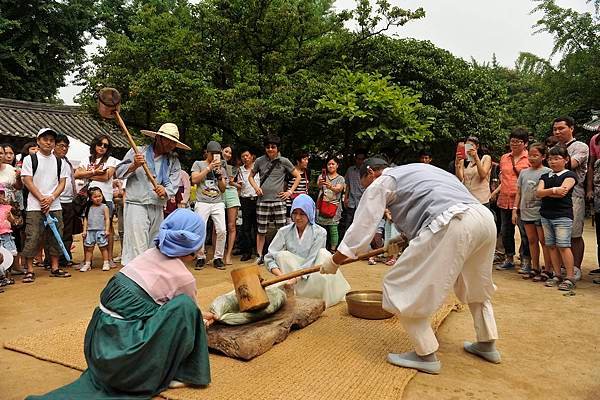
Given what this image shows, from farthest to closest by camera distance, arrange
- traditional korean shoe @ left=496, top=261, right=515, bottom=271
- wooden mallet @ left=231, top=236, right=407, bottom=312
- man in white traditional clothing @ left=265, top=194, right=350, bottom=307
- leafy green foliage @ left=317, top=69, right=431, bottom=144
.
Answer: leafy green foliage @ left=317, top=69, right=431, bottom=144 → traditional korean shoe @ left=496, top=261, right=515, bottom=271 → man in white traditional clothing @ left=265, top=194, right=350, bottom=307 → wooden mallet @ left=231, top=236, right=407, bottom=312

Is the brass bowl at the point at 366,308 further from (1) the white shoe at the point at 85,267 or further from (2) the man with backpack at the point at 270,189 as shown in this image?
(1) the white shoe at the point at 85,267

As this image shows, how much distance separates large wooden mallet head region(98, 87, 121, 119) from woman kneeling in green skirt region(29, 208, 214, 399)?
2486 mm

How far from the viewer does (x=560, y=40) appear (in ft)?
44.2

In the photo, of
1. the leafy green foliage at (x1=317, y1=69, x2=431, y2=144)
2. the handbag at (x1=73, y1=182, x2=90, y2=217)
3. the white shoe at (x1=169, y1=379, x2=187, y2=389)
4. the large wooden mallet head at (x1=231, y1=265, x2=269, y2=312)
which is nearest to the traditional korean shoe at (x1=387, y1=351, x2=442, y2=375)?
the large wooden mallet head at (x1=231, y1=265, x2=269, y2=312)

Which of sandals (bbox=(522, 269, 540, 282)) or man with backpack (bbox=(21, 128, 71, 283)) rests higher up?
man with backpack (bbox=(21, 128, 71, 283))

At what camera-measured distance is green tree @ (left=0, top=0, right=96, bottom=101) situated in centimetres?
1541

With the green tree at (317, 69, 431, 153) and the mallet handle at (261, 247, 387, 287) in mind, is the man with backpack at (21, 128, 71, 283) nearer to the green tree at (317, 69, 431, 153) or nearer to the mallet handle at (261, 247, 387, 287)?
the mallet handle at (261, 247, 387, 287)

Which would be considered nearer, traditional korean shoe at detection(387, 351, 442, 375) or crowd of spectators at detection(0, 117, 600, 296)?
traditional korean shoe at detection(387, 351, 442, 375)

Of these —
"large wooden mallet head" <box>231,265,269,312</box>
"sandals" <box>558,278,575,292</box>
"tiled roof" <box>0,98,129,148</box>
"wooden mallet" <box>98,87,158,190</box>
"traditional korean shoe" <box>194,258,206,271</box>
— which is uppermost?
"tiled roof" <box>0,98,129,148</box>

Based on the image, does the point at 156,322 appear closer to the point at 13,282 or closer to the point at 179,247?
the point at 179,247

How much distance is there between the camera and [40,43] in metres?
15.8

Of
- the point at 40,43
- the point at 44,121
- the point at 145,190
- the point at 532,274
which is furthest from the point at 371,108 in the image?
the point at 40,43

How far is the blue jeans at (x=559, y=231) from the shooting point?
18.2 ft

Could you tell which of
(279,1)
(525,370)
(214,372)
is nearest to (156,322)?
(214,372)
